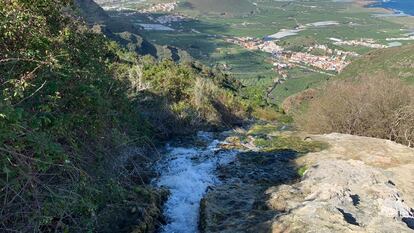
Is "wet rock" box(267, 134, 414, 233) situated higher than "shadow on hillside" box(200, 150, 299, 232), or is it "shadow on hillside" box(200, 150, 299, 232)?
"wet rock" box(267, 134, 414, 233)

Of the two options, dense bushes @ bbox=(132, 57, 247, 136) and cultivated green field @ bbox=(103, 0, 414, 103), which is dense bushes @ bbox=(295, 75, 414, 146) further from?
cultivated green field @ bbox=(103, 0, 414, 103)

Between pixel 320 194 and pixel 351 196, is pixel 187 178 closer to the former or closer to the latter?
pixel 320 194

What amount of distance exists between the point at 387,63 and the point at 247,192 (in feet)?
163

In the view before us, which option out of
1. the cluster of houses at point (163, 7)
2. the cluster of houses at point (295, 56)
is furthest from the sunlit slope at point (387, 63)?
the cluster of houses at point (163, 7)

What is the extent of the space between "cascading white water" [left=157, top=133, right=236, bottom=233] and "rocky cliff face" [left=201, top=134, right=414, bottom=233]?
31 centimetres

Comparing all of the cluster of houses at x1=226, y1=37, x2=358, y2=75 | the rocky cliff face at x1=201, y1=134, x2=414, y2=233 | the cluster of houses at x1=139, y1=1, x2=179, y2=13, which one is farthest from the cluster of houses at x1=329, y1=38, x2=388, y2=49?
the rocky cliff face at x1=201, y1=134, x2=414, y2=233

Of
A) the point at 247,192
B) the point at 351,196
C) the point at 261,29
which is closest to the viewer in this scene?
the point at 351,196

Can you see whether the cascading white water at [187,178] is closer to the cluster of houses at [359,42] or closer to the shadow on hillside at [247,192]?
the shadow on hillside at [247,192]

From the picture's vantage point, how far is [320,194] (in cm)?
762

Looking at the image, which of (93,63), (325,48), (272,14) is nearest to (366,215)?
(93,63)

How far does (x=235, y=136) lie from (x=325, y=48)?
8795 cm

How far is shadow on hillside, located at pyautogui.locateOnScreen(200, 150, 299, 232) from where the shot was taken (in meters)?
7.28

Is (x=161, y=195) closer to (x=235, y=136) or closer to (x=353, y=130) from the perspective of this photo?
(x=235, y=136)

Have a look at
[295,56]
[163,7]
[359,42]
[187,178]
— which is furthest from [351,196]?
[163,7]
